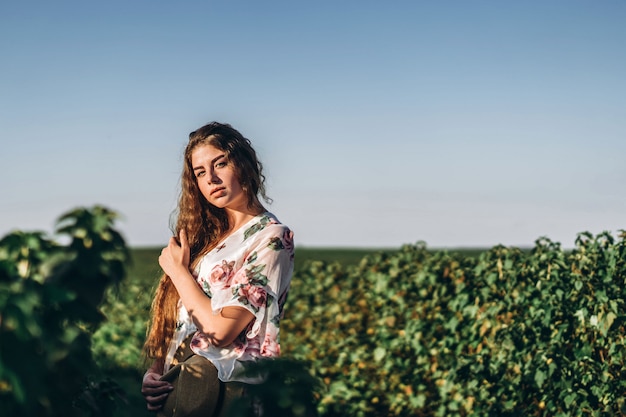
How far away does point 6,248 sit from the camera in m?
1.77

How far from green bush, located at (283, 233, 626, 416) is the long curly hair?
2.81 metres

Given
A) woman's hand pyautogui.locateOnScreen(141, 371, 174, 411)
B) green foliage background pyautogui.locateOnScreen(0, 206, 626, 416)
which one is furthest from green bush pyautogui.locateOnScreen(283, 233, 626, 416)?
woman's hand pyautogui.locateOnScreen(141, 371, 174, 411)

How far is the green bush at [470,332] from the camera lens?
19.6ft

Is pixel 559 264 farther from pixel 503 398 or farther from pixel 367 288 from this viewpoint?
pixel 367 288

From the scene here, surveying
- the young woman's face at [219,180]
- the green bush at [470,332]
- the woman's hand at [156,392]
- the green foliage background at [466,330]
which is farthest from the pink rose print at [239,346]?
the green bush at [470,332]

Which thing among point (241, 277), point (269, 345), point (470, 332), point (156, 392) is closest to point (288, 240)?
point (241, 277)

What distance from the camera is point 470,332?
6.95 metres

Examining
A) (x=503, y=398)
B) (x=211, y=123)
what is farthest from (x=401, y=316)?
(x=211, y=123)

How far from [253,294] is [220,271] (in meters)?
0.21

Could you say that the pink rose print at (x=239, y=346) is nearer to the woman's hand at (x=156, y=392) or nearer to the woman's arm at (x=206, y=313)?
the woman's arm at (x=206, y=313)

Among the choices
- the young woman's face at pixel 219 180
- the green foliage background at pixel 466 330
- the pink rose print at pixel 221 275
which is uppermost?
the young woman's face at pixel 219 180

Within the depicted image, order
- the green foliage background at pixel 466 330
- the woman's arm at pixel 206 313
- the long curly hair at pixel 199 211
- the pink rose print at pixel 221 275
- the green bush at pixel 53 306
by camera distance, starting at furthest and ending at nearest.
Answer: the green foliage background at pixel 466 330 < the long curly hair at pixel 199 211 < the pink rose print at pixel 221 275 < the woman's arm at pixel 206 313 < the green bush at pixel 53 306

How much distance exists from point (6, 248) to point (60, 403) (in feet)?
1.20

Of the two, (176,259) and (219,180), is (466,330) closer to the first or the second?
(219,180)
